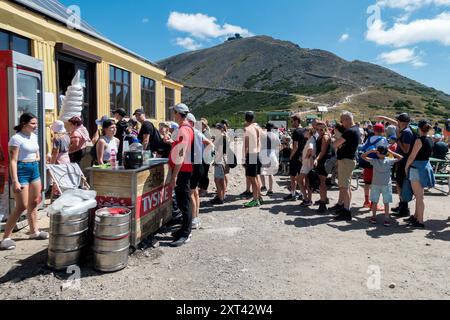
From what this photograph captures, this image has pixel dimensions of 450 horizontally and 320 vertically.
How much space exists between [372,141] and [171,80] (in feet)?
40.4

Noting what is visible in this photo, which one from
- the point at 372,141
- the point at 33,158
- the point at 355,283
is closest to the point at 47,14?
the point at 33,158

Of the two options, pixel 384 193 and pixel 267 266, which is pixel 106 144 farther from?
pixel 384 193

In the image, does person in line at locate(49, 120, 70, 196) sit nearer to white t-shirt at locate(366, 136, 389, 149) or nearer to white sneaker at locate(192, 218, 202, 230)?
white sneaker at locate(192, 218, 202, 230)

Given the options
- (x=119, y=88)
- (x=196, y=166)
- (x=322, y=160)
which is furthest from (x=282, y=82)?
(x=196, y=166)

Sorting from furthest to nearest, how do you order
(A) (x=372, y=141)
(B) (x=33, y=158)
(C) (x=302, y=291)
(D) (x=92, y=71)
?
1. (D) (x=92, y=71)
2. (A) (x=372, y=141)
3. (B) (x=33, y=158)
4. (C) (x=302, y=291)

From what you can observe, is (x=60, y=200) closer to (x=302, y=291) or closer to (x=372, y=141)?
(x=302, y=291)

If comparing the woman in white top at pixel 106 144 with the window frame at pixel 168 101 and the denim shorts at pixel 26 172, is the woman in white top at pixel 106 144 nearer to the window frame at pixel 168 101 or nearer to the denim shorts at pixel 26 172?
the denim shorts at pixel 26 172

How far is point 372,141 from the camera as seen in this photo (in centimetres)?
669

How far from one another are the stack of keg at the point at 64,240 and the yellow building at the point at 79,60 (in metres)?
4.72

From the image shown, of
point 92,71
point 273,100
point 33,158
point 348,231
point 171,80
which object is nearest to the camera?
point 33,158

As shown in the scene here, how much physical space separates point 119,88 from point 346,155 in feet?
27.5

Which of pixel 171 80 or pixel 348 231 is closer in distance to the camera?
pixel 348 231

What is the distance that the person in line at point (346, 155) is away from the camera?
618cm
